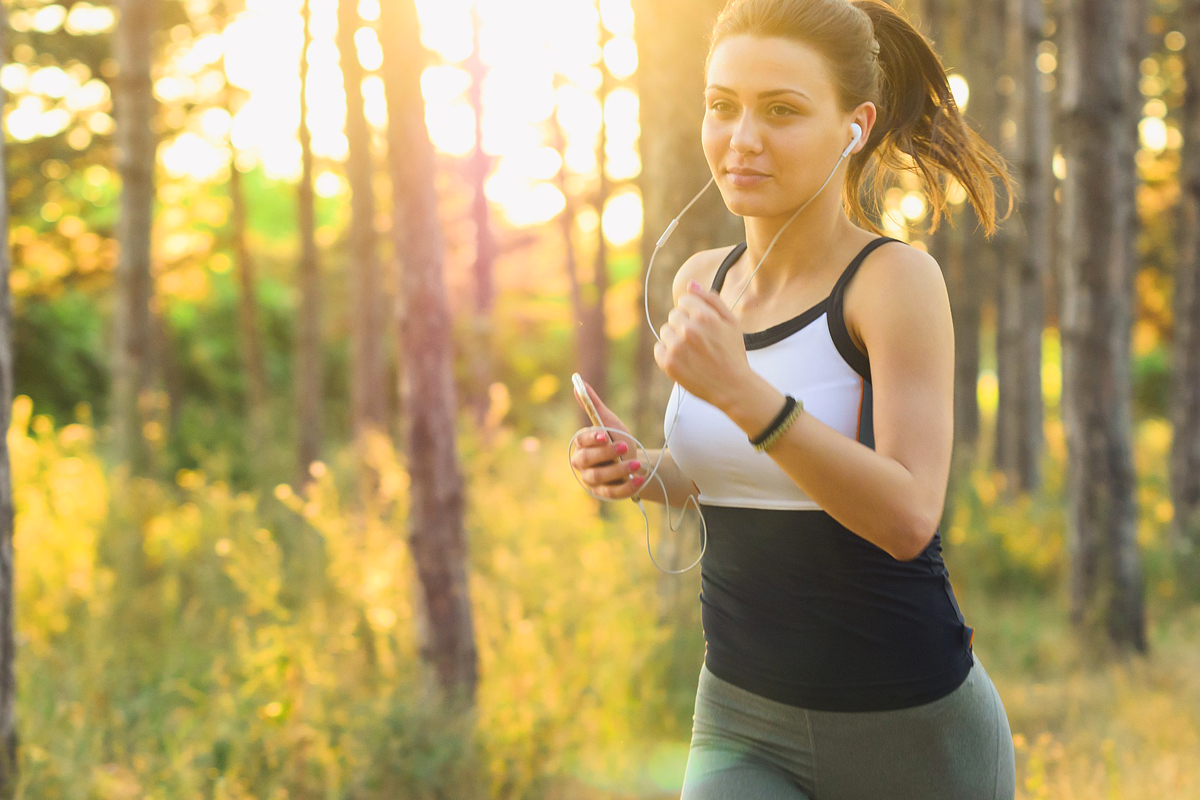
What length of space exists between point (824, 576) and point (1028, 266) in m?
9.03

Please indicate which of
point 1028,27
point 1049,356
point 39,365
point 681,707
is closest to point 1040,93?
point 1028,27

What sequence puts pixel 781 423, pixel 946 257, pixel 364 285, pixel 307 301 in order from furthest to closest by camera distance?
pixel 307 301, pixel 364 285, pixel 946 257, pixel 781 423

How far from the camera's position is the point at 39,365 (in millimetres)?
18922

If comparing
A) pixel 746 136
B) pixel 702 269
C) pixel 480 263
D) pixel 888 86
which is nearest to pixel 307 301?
pixel 480 263

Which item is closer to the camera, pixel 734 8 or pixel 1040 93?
pixel 734 8

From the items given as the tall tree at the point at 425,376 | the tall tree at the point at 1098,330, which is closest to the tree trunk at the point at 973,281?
the tall tree at the point at 1098,330

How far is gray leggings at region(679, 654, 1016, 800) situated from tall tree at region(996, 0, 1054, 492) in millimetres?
8550

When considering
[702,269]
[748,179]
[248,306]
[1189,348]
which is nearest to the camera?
[748,179]

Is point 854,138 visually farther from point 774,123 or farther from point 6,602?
point 6,602

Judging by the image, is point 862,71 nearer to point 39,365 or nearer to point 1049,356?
point 39,365

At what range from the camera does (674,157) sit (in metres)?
4.91

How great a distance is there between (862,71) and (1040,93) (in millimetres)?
9461

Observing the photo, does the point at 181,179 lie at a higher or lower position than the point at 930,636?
higher

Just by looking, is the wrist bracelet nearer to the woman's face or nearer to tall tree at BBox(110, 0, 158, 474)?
the woman's face
